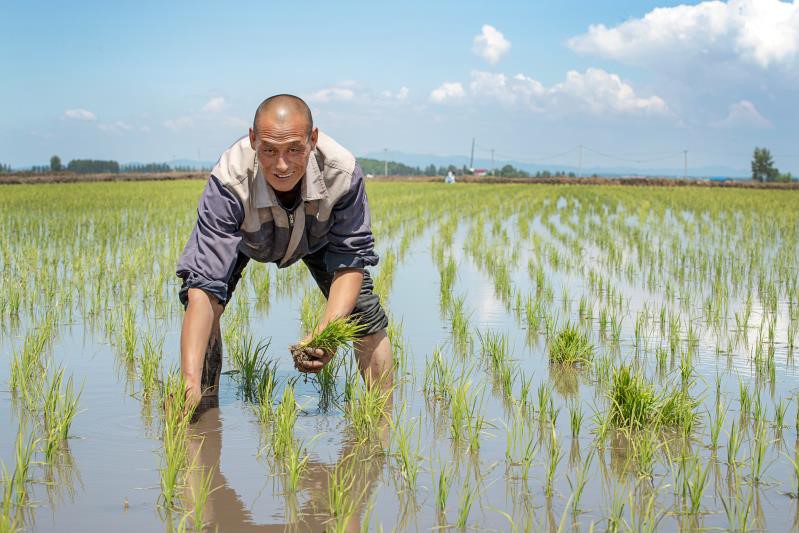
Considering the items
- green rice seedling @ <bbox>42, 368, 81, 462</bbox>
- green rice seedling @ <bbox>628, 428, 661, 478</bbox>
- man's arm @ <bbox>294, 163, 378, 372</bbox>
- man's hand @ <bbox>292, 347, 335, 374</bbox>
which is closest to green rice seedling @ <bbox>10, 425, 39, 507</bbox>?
green rice seedling @ <bbox>42, 368, 81, 462</bbox>

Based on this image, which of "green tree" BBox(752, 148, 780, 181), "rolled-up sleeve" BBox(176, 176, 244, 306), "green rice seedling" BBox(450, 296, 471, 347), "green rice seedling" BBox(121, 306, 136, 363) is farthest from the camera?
"green tree" BBox(752, 148, 780, 181)

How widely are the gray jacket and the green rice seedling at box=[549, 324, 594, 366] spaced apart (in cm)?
115

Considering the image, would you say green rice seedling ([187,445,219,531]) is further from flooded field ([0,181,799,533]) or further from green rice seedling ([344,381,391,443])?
green rice seedling ([344,381,391,443])

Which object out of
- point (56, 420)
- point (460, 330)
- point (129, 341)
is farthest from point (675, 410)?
point (129, 341)

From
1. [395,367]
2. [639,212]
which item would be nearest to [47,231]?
[395,367]

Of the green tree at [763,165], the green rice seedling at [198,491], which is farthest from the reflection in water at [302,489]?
the green tree at [763,165]

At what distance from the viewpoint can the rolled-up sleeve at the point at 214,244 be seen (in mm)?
2670

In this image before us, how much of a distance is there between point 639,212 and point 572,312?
10.4m

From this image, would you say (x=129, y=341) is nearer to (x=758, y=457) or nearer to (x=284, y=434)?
(x=284, y=434)

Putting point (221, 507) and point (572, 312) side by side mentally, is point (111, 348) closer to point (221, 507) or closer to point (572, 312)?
point (221, 507)

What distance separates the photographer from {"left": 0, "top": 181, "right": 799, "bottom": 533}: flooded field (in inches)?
83.5

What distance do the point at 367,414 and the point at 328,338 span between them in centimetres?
24

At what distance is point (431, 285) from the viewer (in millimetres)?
6273

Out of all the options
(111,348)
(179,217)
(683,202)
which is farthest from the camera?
(683,202)
